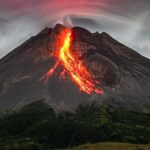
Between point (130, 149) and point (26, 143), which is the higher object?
point (26, 143)

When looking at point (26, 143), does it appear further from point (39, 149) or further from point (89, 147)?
point (89, 147)

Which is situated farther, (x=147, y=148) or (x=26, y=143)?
(x=26, y=143)

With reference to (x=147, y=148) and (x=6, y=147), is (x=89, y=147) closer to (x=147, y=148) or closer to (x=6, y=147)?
(x=147, y=148)

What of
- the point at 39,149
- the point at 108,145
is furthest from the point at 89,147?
the point at 39,149

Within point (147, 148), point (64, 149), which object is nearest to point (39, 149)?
point (64, 149)

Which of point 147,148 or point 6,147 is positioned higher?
point 6,147

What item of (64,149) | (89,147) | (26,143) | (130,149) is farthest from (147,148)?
(26,143)

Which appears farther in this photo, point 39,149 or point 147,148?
point 39,149
